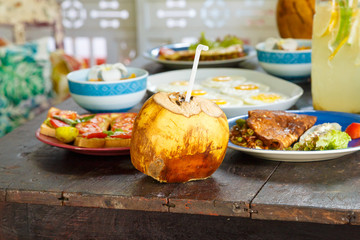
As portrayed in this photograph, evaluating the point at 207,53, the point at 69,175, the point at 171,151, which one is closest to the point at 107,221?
the point at 69,175

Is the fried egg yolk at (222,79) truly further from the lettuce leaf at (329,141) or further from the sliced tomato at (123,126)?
the lettuce leaf at (329,141)

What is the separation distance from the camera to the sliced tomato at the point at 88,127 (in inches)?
44.8

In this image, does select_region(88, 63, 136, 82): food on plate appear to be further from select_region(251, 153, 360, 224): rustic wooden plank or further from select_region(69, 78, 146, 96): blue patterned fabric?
select_region(251, 153, 360, 224): rustic wooden plank

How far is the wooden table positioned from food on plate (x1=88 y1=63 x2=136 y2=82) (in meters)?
0.37

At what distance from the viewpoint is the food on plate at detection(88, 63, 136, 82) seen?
4.85 ft

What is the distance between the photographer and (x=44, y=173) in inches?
41.1

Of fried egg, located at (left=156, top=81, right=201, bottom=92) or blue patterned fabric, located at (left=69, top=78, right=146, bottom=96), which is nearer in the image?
blue patterned fabric, located at (left=69, top=78, right=146, bottom=96)

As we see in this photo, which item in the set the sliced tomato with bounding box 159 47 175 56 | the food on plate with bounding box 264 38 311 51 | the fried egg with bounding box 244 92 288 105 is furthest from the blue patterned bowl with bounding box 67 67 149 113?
the sliced tomato with bounding box 159 47 175 56

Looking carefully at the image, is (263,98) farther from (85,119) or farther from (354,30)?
(85,119)

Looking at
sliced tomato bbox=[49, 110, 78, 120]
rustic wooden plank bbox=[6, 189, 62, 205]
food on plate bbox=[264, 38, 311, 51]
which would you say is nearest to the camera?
rustic wooden plank bbox=[6, 189, 62, 205]

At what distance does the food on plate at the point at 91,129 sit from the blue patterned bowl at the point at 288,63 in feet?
2.57

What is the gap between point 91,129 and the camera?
1143 millimetres

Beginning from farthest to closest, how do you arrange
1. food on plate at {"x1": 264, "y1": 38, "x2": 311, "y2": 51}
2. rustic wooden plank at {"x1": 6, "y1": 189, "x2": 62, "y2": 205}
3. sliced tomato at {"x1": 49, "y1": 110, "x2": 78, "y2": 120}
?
food on plate at {"x1": 264, "y1": 38, "x2": 311, "y2": 51}, sliced tomato at {"x1": 49, "y1": 110, "x2": 78, "y2": 120}, rustic wooden plank at {"x1": 6, "y1": 189, "x2": 62, "y2": 205}

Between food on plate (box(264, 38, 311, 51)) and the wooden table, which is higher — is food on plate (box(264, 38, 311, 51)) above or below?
above
